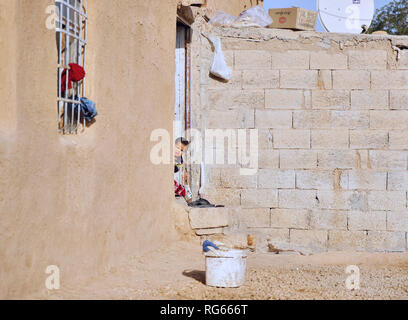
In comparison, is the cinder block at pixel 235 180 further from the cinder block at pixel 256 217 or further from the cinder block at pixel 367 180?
the cinder block at pixel 367 180

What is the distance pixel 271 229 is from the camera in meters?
8.87

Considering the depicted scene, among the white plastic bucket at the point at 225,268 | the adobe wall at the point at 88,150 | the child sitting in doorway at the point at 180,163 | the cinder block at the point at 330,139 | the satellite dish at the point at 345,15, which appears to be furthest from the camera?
the satellite dish at the point at 345,15

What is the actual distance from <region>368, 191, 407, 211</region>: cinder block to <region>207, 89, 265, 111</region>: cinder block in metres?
2.03

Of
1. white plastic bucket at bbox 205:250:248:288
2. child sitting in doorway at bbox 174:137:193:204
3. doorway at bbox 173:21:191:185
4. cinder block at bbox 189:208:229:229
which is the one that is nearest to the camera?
white plastic bucket at bbox 205:250:248:288

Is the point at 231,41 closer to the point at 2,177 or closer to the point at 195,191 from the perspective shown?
the point at 195,191

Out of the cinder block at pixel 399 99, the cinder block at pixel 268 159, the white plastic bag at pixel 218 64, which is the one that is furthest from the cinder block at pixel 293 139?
the cinder block at pixel 399 99

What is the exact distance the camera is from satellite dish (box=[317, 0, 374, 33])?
963 centimetres

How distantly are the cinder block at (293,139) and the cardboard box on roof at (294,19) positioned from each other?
1553 mm

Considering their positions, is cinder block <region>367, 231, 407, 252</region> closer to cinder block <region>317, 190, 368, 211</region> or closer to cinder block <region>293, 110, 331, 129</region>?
cinder block <region>317, 190, 368, 211</region>

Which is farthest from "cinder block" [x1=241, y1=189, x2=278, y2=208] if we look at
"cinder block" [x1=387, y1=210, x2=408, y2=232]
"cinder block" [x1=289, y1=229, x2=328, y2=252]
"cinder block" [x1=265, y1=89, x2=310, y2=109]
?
"cinder block" [x1=387, y1=210, x2=408, y2=232]

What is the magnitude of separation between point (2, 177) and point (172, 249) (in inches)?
144

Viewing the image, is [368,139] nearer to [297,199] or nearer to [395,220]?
[395,220]

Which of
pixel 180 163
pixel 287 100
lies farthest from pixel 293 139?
pixel 180 163

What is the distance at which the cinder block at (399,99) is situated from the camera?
29.1 ft
